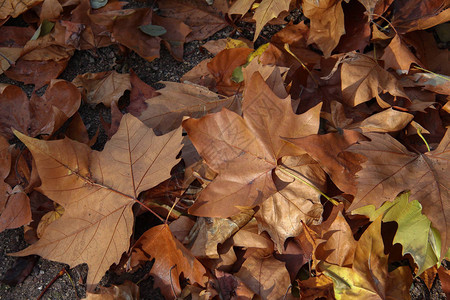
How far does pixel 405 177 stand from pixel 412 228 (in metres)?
0.14

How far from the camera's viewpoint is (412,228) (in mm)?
1082

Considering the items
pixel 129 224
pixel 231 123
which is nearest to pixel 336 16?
pixel 231 123

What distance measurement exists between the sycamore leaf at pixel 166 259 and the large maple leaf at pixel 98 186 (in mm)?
72

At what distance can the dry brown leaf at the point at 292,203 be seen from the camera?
1.12 metres

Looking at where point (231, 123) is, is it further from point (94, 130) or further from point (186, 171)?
point (94, 130)

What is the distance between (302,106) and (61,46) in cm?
92

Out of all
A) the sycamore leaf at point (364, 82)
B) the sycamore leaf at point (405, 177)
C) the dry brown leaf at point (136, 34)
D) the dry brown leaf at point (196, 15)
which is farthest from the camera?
the dry brown leaf at point (196, 15)

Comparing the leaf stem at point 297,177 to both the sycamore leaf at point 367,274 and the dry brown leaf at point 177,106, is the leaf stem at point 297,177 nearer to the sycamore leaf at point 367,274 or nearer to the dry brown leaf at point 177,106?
the sycamore leaf at point 367,274

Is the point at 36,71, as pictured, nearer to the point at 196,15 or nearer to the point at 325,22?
the point at 196,15

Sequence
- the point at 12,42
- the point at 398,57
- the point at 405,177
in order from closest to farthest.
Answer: the point at 405,177
the point at 398,57
the point at 12,42

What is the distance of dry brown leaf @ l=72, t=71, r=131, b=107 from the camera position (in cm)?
143

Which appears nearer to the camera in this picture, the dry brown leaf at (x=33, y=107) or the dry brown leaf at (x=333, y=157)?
the dry brown leaf at (x=333, y=157)

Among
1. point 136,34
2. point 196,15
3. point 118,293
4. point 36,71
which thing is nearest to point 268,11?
point 196,15

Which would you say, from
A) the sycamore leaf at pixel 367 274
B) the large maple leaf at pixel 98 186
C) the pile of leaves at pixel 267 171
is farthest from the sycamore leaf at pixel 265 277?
the large maple leaf at pixel 98 186
